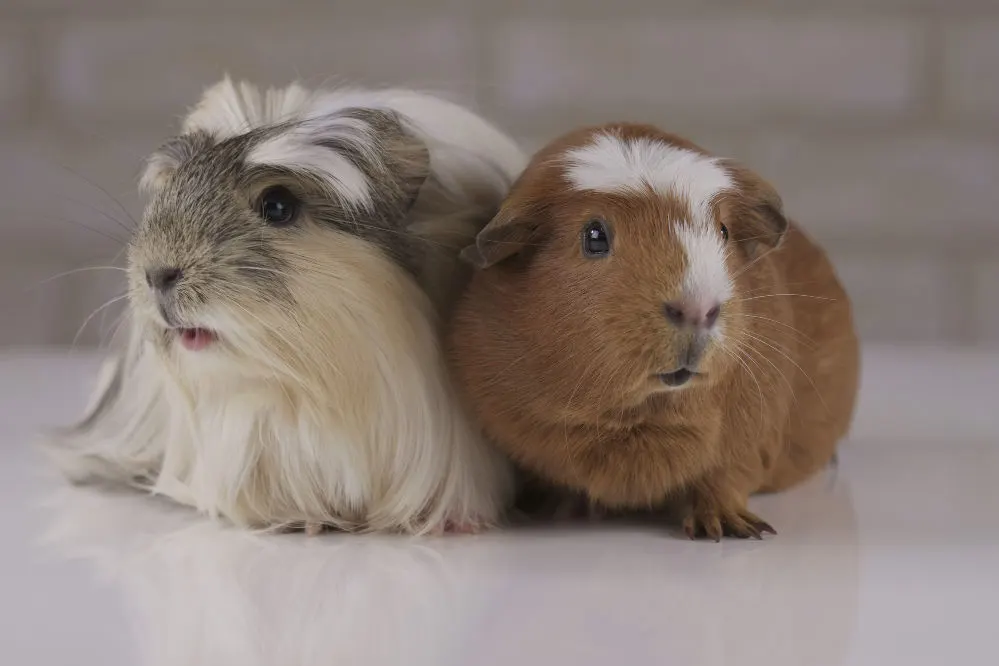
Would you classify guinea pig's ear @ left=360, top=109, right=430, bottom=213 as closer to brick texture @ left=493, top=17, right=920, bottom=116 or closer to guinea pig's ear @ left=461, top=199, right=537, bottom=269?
guinea pig's ear @ left=461, top=199, right=537, bottom=269

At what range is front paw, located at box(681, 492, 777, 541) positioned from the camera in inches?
60.1

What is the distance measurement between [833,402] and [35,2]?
2.61m

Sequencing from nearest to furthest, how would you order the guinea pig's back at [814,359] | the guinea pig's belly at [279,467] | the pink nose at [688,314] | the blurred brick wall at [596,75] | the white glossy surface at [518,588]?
1. the white glossy surface at [518,588]
2. the pink nose at [688,314]
3. the guinea pig's belly at [279,467]
4. the guinea pig's back at [814,359]
5. the blurred brick wall at [596,75]

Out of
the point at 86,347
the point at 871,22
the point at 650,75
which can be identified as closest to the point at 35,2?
the point at 86,347

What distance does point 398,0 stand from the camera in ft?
11.3

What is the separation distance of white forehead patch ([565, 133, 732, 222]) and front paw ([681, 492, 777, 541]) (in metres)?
0.37

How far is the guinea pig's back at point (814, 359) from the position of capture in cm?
168

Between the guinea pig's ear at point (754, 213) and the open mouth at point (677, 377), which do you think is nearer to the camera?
the open mouth at point (677, 377)

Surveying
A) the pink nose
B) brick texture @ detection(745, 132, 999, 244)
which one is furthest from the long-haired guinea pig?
brick texture @ detection(745, 132, 999, 244)

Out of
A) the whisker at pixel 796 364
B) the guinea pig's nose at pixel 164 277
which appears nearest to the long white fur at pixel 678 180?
the whisker at pixel 796 364

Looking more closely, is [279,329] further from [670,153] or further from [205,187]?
[670,153]

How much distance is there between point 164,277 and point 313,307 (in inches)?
6.5

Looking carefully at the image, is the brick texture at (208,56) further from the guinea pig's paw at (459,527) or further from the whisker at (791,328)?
the guinea pig's paw at (459,527)

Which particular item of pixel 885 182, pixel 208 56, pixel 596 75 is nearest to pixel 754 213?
pixel 596 75
